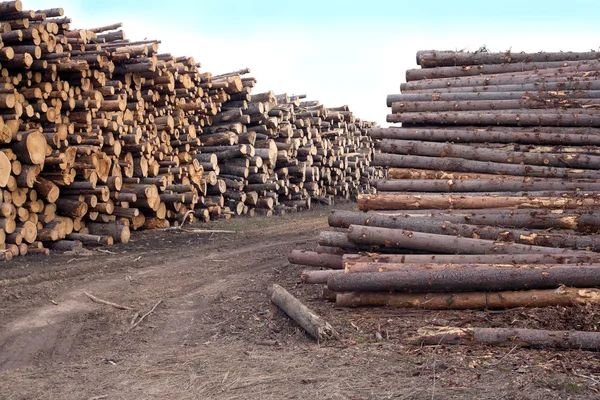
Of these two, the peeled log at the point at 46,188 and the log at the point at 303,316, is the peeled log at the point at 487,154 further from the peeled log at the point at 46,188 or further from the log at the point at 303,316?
the peeled log at the point at 46,188

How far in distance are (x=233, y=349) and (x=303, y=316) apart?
867mm

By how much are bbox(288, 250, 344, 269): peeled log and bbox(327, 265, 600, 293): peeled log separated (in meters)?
1.55

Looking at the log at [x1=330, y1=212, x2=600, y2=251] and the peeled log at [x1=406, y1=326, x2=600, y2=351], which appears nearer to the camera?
the peeled log at [x1=406, y1=326, x2=600, y2=351]

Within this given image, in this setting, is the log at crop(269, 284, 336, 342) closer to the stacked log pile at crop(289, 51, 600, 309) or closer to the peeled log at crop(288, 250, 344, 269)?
the stacked log pile at crop(289, 51, 600, 309)

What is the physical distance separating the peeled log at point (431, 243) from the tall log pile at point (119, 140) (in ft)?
21.5

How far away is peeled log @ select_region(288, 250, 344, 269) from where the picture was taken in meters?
9.05

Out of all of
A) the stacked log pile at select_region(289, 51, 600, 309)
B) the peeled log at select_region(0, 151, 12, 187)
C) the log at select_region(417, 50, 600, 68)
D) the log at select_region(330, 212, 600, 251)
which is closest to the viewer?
the stacked log pile at select_region(289, 51, 600, 309)

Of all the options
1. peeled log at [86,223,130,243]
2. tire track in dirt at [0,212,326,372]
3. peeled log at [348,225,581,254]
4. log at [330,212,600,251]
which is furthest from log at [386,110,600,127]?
peeled log at [86,223,130,243]

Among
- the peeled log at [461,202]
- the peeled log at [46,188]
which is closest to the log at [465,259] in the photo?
the peeled log at [461,202]

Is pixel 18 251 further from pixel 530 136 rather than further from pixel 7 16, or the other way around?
pixel 530 136

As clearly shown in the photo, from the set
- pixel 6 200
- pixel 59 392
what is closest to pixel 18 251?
pixel 6 200

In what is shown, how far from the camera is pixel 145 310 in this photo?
831cm

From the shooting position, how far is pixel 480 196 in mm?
9203

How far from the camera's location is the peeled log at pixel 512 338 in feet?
19.1
